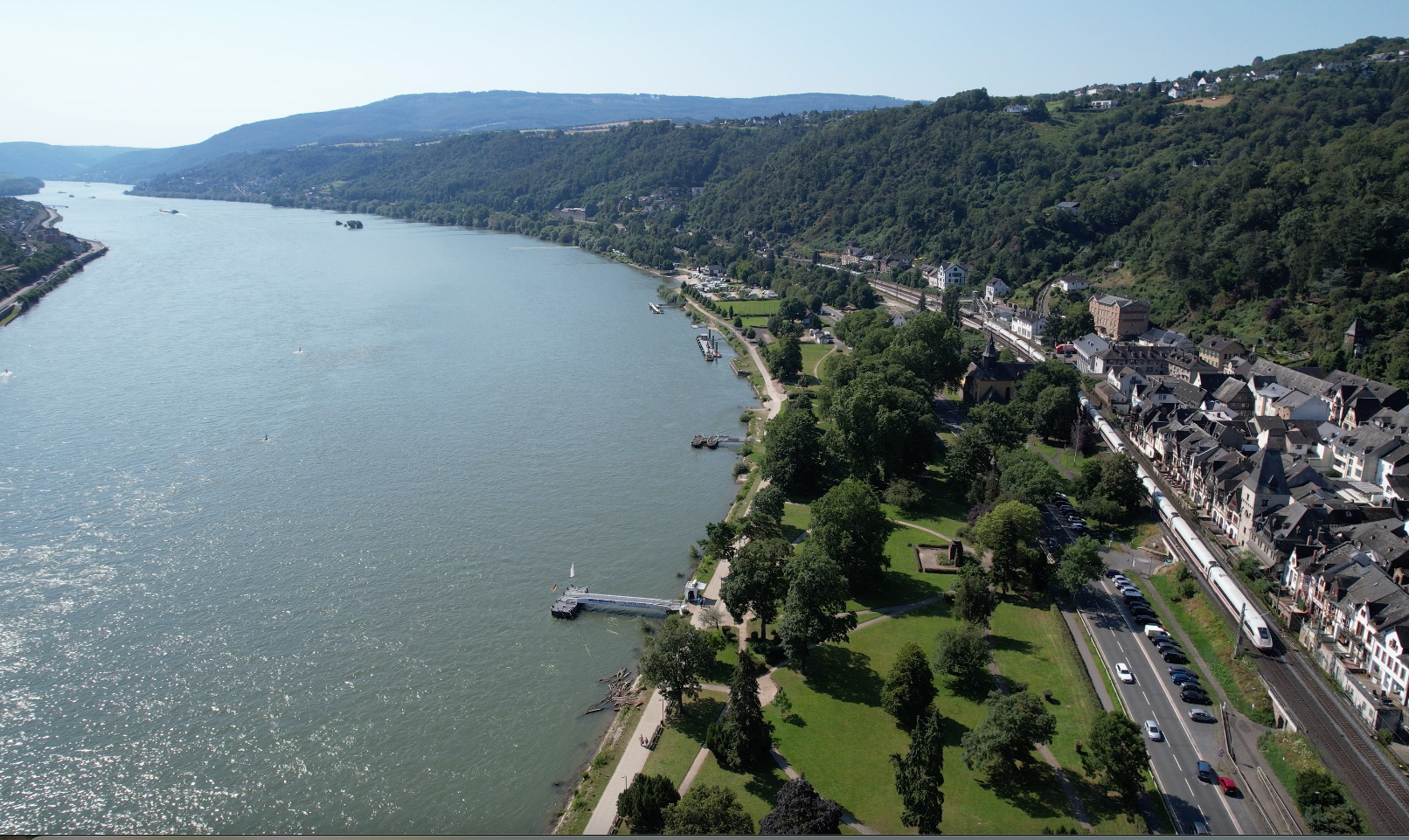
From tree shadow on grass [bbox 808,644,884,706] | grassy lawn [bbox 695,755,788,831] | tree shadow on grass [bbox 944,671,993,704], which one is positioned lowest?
grassy lawn [bbox 695,755,788,831]

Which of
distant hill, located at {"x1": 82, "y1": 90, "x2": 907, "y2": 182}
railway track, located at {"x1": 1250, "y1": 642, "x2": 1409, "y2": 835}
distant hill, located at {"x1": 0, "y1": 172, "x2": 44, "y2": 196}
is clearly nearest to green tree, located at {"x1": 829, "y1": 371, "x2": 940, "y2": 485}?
railway track, located at {"x1": 1250, "y1": 642, "x2": 1409, "y2": 835}

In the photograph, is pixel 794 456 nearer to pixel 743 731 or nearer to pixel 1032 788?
pixel 743 731

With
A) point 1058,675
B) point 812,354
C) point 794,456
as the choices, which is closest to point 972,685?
point 1058,675

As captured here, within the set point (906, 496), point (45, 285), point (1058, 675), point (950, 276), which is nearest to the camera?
point (1058, 675)

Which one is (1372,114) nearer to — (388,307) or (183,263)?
(388,307)

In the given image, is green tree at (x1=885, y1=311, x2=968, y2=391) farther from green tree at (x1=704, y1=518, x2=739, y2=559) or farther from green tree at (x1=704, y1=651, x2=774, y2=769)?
green tree at (x1=704, y1=651, x2=774, y2=769)
